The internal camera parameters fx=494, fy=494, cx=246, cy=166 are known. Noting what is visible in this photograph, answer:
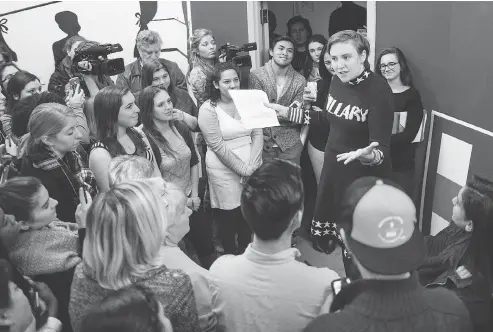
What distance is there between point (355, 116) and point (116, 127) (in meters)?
1.29

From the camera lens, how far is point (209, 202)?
12.0 ft

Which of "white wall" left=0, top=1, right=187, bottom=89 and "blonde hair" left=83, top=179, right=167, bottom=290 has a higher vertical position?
"white wall" left=0, top=1, right=187, bottom=89

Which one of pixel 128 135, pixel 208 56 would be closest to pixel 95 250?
pixel 128 135

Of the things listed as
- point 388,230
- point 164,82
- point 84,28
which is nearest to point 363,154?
point 388,230

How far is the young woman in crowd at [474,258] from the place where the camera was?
5.36ft

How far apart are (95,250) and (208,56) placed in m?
2.88

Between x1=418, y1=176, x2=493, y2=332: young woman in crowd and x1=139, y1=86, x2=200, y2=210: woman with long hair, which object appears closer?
x1=418, y1=176, x2=493, y2=332: young woman in crowd

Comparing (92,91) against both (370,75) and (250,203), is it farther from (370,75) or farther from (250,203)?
(250,203)

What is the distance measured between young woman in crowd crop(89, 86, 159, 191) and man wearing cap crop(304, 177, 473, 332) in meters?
1.72

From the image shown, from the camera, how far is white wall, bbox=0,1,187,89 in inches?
181

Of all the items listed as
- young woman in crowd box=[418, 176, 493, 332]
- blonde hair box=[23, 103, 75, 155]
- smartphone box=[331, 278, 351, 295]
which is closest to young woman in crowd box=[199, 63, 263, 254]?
blonde hair box=[23, 103, 75, 155]

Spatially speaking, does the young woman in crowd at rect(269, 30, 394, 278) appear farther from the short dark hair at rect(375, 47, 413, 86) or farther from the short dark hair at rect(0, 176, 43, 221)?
the short dark hair at rect(0, 176, 43, 221)

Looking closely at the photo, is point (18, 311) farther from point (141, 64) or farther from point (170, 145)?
point (141, 64)

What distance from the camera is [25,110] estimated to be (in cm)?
281
